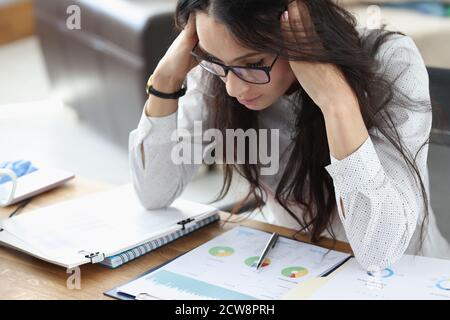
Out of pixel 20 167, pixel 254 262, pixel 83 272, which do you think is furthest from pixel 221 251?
pixel 20 167

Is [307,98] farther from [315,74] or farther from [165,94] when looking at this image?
[165,94]

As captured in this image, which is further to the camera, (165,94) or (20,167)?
(20,167)

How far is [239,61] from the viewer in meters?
1.18

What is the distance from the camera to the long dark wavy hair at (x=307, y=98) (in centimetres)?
114

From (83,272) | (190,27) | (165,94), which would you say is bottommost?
(83,272)

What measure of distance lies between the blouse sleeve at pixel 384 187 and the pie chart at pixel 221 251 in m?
0.19

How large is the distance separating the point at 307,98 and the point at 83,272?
494 millimetres

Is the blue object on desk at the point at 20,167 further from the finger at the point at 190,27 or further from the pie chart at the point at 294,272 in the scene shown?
the pie chart at the point at 294,272

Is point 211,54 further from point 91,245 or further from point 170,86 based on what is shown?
point 91,245

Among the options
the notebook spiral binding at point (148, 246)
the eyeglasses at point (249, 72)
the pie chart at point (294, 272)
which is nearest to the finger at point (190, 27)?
the eyeglasses at point (249, 72)

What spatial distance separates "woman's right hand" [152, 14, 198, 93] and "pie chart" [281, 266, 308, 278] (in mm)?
463

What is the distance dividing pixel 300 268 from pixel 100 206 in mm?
444

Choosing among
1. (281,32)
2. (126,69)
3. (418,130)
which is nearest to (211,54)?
(281,32)

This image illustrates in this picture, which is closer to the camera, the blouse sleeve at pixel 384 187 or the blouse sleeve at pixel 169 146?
the blouse sleeve at pixel 384 187
